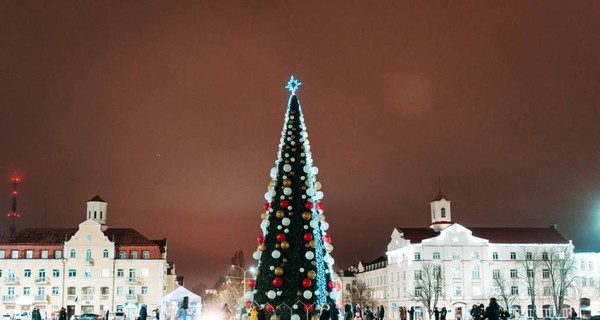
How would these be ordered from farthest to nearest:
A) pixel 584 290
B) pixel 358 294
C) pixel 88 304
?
pixel 358 294, pixel 584 290, pixel 88 304

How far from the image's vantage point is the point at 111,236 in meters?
101

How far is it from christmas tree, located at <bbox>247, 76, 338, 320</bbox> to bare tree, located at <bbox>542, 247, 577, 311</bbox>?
73292 millimetres

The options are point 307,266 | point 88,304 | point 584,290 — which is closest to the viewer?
point 307,266

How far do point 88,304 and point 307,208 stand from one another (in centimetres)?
7392

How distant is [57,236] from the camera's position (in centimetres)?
9988

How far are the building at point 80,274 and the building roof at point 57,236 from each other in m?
0.14

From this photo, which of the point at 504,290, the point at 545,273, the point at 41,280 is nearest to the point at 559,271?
the point at 545,273

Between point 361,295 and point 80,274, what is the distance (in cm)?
5361

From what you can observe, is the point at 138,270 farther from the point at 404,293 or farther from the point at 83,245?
the point at 404,293

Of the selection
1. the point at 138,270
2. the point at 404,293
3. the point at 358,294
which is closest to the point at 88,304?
the point at 138,270

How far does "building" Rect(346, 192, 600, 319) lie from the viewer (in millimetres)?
102188

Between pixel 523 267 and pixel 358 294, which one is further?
pixel 358 294

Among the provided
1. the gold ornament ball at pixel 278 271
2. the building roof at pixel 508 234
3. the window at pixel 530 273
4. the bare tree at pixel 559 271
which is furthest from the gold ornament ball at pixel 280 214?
the window at pixel 530 273

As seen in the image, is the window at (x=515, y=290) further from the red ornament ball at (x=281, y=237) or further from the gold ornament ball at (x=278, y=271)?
the gold ornament ball at (x=278, y=271)
